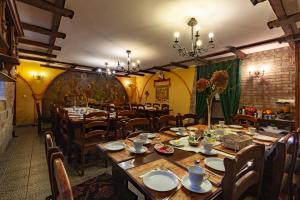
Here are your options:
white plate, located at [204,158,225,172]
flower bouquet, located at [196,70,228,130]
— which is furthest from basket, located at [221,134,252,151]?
flower bouquet, located at [196,70,228,130]

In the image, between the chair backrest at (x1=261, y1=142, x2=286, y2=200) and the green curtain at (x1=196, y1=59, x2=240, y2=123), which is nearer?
the chair backrest at (x1=261, y1=142, x2=286, y2=200)

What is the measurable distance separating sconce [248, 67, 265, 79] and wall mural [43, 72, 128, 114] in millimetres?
5335

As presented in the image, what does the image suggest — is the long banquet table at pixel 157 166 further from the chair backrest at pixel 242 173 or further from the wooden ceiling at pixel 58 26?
the wooden ceiling at pixel 58 26

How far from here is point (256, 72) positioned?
4070 millimetres

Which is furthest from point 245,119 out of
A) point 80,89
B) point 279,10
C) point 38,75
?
point 38,75

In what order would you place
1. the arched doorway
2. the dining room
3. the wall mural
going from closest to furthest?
1. the dining room
2. the arched doorway
3. the wall mural

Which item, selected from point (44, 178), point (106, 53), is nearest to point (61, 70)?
point (106, 53)

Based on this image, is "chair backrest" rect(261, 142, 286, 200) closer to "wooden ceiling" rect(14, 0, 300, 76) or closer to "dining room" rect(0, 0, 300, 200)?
"dining room" rect(0, 0, 300, 200)

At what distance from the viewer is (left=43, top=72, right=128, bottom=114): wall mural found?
21.4 feet

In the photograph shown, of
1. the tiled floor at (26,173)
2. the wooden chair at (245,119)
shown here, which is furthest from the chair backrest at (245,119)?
the tiled floor at (26,173)

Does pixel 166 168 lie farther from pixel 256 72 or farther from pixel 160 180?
pixel 256 72

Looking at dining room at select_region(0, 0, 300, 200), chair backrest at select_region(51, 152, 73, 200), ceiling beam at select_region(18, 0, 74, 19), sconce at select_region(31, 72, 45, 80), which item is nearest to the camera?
chair backrest at select_region(51, 152, 73, 200)

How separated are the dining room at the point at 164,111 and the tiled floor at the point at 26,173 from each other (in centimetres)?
2

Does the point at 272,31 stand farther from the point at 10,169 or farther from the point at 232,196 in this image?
the point at 10,169
